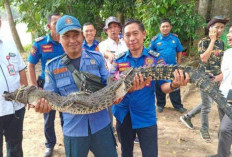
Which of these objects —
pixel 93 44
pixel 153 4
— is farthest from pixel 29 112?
pixel 153 4

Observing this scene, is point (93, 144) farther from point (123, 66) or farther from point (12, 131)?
point (12, 131)

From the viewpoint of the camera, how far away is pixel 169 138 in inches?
183

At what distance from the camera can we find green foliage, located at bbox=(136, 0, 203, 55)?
7.59 meters

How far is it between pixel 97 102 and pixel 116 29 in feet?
8.90

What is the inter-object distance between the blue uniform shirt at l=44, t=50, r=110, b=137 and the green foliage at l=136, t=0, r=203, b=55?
573cm

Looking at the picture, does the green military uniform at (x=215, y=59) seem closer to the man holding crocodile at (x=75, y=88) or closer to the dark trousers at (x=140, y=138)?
the dark trousers at (x=140, y=138)

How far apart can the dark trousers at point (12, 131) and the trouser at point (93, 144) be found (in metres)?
1.05

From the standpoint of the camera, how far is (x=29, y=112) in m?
6.27

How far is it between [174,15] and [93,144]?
6655 mm

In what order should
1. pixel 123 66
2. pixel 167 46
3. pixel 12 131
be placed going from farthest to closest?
pixel 167 46, pixel 12 131, pixel 123 66

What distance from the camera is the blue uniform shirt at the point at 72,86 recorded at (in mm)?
2414

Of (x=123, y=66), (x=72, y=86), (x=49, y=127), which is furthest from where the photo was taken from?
(x=49, y=127)

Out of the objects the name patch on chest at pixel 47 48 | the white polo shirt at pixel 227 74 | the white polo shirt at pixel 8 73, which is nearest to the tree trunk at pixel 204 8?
the white polo shirt at pixel 227 74

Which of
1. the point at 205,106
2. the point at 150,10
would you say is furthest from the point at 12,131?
the point at 150,10
